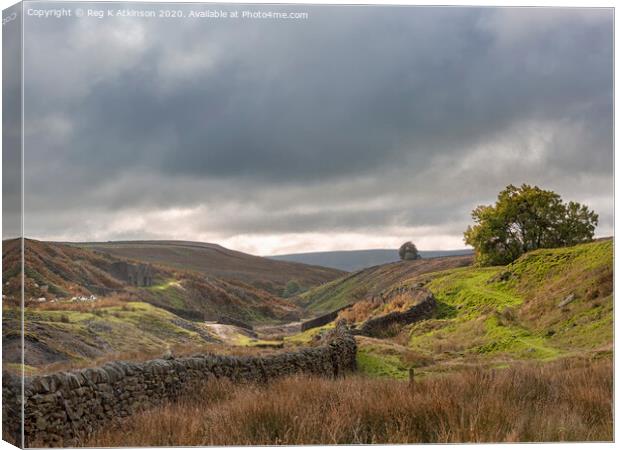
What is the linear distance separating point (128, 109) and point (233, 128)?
5.31 ft

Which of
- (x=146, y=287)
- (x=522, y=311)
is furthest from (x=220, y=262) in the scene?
(x=522, y=311)

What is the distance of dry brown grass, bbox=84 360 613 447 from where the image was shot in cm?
937

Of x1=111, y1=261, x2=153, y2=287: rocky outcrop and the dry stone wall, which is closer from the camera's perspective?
the dry stone wall

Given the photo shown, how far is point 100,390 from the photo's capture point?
1030 cm

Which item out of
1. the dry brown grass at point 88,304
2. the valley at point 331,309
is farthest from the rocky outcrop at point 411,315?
the dry brown grass at point 88,304

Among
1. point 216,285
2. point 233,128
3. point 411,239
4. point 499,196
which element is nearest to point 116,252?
point 216,285

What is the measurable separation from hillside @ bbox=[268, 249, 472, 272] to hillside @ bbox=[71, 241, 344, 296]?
134 mm

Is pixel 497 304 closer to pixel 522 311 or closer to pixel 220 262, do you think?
pixel 522 311

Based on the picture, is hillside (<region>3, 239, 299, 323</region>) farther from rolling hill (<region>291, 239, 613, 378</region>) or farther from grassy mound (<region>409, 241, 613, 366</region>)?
grassy mound (<region>409, 241, 613, 366</region>)

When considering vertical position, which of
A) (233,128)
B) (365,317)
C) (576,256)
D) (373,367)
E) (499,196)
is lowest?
(373,367)

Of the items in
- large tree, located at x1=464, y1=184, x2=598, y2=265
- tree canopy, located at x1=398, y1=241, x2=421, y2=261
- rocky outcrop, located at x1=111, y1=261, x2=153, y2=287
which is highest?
large tree, located at x1=464, y1=184, x2=598, y2=265

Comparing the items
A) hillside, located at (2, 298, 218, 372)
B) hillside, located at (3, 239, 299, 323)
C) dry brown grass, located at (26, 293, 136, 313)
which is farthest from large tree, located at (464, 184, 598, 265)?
dry brown grass, located at (26, 293, 136, 313)

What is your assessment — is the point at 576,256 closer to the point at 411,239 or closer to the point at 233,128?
the point at 411,239

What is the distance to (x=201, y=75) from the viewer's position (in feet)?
37.4
